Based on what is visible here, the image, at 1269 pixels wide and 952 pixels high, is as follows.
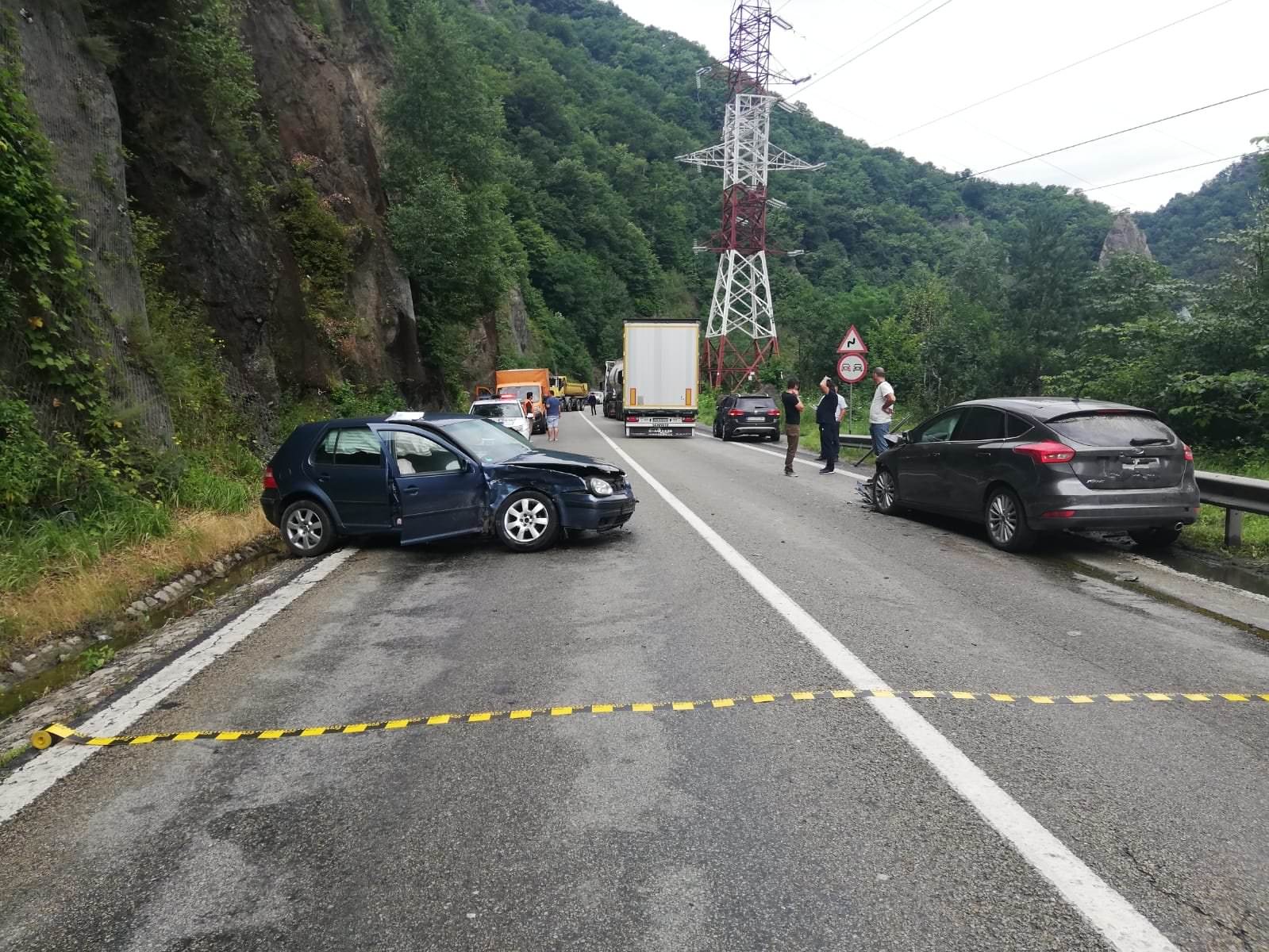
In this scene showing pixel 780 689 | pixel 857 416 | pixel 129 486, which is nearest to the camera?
pixel 780 689

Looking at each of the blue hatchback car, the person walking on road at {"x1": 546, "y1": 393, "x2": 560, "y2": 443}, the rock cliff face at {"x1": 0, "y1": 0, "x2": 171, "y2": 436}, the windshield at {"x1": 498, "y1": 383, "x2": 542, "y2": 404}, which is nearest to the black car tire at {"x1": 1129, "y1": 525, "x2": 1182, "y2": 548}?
the blue hatchback car

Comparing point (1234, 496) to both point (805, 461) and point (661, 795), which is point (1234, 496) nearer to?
point (661, 795)

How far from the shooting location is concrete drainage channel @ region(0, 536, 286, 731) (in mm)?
5156

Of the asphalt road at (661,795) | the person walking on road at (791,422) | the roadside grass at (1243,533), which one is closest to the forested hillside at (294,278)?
the roadside grass at (1243,533)

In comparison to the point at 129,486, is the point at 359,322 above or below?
above

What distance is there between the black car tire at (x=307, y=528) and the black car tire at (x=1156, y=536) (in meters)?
8.33

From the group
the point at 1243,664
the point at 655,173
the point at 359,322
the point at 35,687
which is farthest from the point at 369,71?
the point at 655,173

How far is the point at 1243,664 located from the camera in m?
5.23

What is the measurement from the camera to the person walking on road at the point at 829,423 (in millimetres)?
16797

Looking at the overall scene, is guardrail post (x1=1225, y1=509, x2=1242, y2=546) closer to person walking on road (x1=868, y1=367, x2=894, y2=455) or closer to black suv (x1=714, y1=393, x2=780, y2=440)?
person walking on road (x1=868, y1=367, x2=894, y2=455)

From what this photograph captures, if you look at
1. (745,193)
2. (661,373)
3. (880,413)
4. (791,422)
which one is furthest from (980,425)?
(745,193)

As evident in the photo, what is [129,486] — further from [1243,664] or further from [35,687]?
[1243,664]

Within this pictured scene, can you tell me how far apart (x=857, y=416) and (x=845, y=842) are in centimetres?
3139

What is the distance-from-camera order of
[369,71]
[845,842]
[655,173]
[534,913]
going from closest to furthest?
[534,913]
[845,842]
[369,71]
[655,173]
